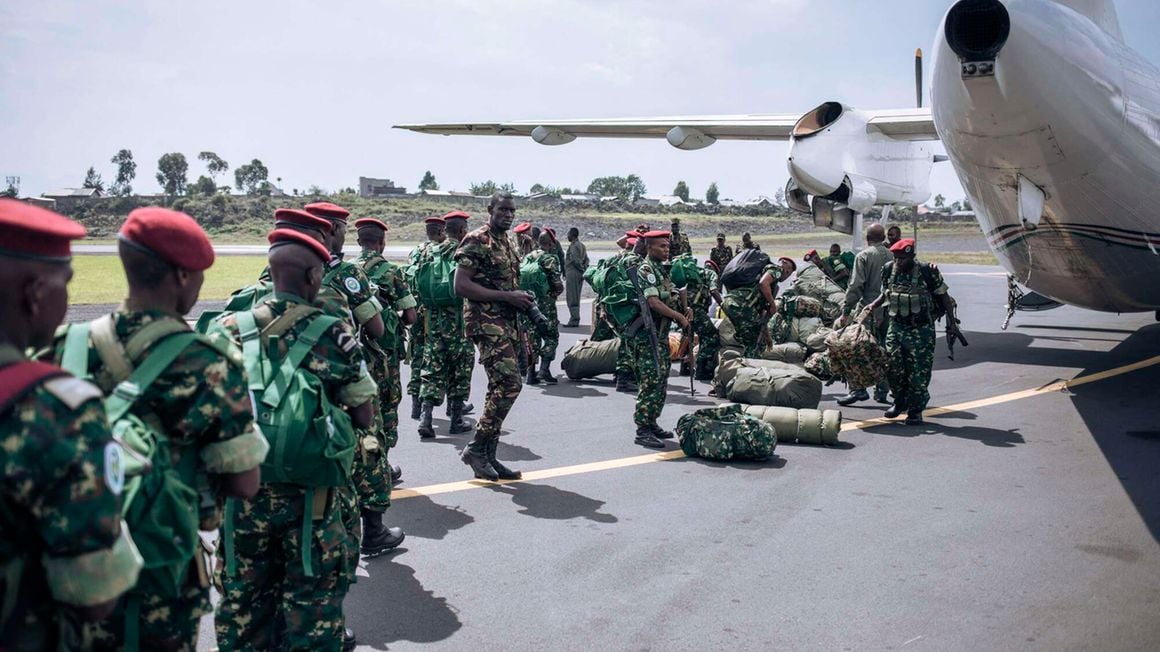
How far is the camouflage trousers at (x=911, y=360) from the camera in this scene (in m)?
8.00

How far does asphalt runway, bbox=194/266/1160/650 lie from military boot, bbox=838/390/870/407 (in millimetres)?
620

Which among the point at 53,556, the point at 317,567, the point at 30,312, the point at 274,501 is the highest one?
the point at 30,312

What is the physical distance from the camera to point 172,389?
85.7 inches

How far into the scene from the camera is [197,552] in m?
2.27

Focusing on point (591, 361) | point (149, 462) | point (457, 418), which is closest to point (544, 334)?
point (591, 361)

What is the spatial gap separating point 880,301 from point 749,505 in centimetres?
346

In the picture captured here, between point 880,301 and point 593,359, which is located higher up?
point 880,301

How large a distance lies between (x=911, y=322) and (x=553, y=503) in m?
4.20

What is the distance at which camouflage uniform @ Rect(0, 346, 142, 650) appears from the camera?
166 centimetres

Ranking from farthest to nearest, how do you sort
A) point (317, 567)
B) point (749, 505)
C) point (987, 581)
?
point (749, 505), point (987, 581), point (317, 567)

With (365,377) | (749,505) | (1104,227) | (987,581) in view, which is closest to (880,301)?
(1104,227)

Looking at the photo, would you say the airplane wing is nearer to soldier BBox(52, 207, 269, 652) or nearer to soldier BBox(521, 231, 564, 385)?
soldier BBox(521, 231, 564, 385)

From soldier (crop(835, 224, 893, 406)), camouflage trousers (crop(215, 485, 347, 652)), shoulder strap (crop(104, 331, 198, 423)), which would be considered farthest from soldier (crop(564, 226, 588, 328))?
shoulder strap (crop(104, 331, 198, 423))

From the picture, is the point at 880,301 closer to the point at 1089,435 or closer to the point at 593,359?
Answer: the point at 1089,435
